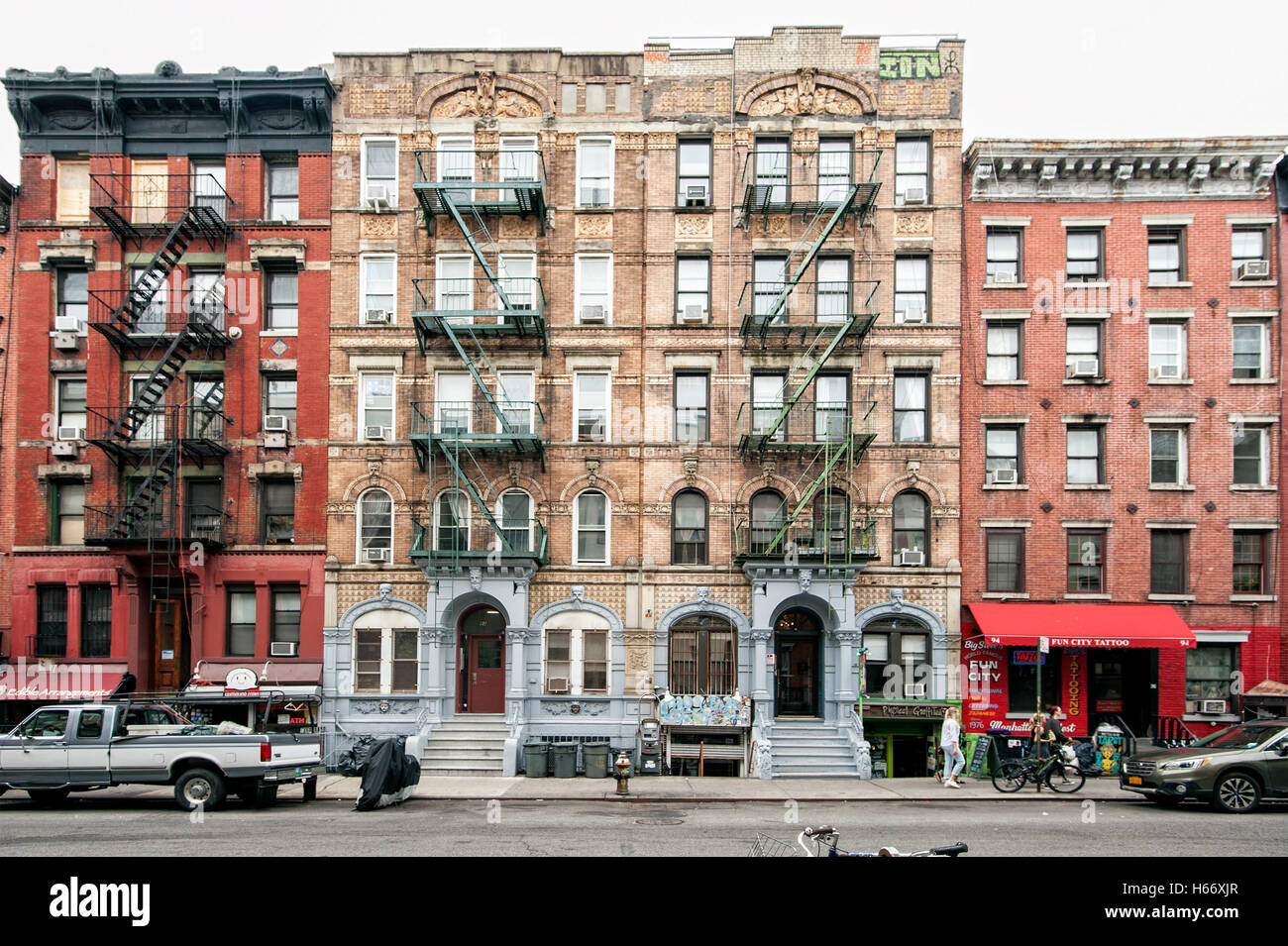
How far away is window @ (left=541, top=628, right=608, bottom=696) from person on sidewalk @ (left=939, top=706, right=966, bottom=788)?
8.95m

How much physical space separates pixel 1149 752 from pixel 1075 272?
13511 mm

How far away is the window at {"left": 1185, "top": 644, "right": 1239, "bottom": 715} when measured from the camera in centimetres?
2630

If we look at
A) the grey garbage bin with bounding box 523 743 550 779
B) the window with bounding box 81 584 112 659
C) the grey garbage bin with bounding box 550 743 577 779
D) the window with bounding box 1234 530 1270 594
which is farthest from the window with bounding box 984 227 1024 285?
the window with bounding box 81 584 112 659

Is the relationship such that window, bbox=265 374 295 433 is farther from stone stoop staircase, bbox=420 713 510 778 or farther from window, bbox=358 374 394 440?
stone stoop staircase, bbox=420 713 510 778

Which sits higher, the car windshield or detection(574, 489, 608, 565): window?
detection(574, 489, 608, 565): window

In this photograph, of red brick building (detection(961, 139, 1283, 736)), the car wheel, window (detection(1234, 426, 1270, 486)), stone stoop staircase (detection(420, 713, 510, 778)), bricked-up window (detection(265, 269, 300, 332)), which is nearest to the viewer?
the car wheel

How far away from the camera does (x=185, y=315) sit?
2767 cm

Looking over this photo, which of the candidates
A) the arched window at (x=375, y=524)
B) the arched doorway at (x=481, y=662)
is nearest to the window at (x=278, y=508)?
the arched window at (x=375, y=524)

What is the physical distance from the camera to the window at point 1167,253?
27.4 m

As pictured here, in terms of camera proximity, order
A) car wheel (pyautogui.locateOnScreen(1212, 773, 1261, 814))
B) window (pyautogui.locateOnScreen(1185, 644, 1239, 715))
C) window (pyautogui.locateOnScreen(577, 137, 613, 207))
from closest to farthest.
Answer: car wheel (pyautogui.locateOnScreen(1212, 773, 1261, 814))
window (pyautogui.locateOnScreen(1185, 644, 1239, 715))
window (pyautogui.locateOnScreen(577, 137, 613, 207))

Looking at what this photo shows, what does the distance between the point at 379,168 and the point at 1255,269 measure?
2437 cm

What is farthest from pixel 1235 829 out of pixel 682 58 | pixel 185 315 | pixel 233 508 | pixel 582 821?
pixel 185 315

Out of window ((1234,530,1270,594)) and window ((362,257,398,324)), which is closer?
window ((1234,530,1270,594))
